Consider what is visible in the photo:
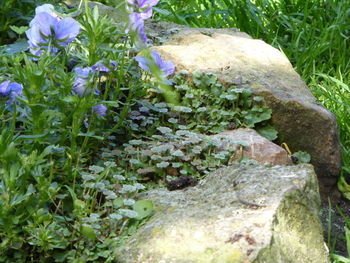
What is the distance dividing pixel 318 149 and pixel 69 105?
121cm

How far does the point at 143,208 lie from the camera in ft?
6.16

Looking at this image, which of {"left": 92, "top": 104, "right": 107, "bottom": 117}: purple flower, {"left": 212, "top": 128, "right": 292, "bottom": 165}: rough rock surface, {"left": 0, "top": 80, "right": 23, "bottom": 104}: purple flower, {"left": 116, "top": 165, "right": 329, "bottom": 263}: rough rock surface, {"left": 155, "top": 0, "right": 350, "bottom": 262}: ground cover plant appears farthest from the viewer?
{"left": 155, "top": 0, "right": 350, "bottom": 262}: ground cover plant

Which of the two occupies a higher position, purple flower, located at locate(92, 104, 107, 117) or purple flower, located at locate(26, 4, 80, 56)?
purple flower, located at locate(26, 4, 80, 56)

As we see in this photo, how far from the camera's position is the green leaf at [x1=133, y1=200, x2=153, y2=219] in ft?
6.10

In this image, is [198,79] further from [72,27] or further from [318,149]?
[72,27]

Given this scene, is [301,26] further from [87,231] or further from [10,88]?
[87,231]

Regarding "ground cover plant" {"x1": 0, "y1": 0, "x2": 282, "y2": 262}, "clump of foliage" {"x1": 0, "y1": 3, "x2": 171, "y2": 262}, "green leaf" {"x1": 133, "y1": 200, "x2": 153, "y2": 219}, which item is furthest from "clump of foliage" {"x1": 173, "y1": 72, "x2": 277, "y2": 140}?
"green leaf" {"x1": 133, "y1": 200, "x2": 153, "y2": 219}

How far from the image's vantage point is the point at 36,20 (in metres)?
2.01

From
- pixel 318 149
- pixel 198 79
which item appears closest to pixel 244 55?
pixel 198 79

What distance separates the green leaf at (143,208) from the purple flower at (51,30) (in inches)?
23.7

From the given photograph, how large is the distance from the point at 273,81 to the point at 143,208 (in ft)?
3.96

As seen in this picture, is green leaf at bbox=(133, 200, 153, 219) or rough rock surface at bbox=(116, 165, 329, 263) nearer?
rough rock surface at bbox=(116, 165, 329, 263)

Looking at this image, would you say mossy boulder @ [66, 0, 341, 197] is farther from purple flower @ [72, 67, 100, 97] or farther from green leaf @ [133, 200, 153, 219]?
green leaf @ [133, 200, 153, 219]

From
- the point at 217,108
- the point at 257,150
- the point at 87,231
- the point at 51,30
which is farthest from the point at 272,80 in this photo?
the point at 87,231
